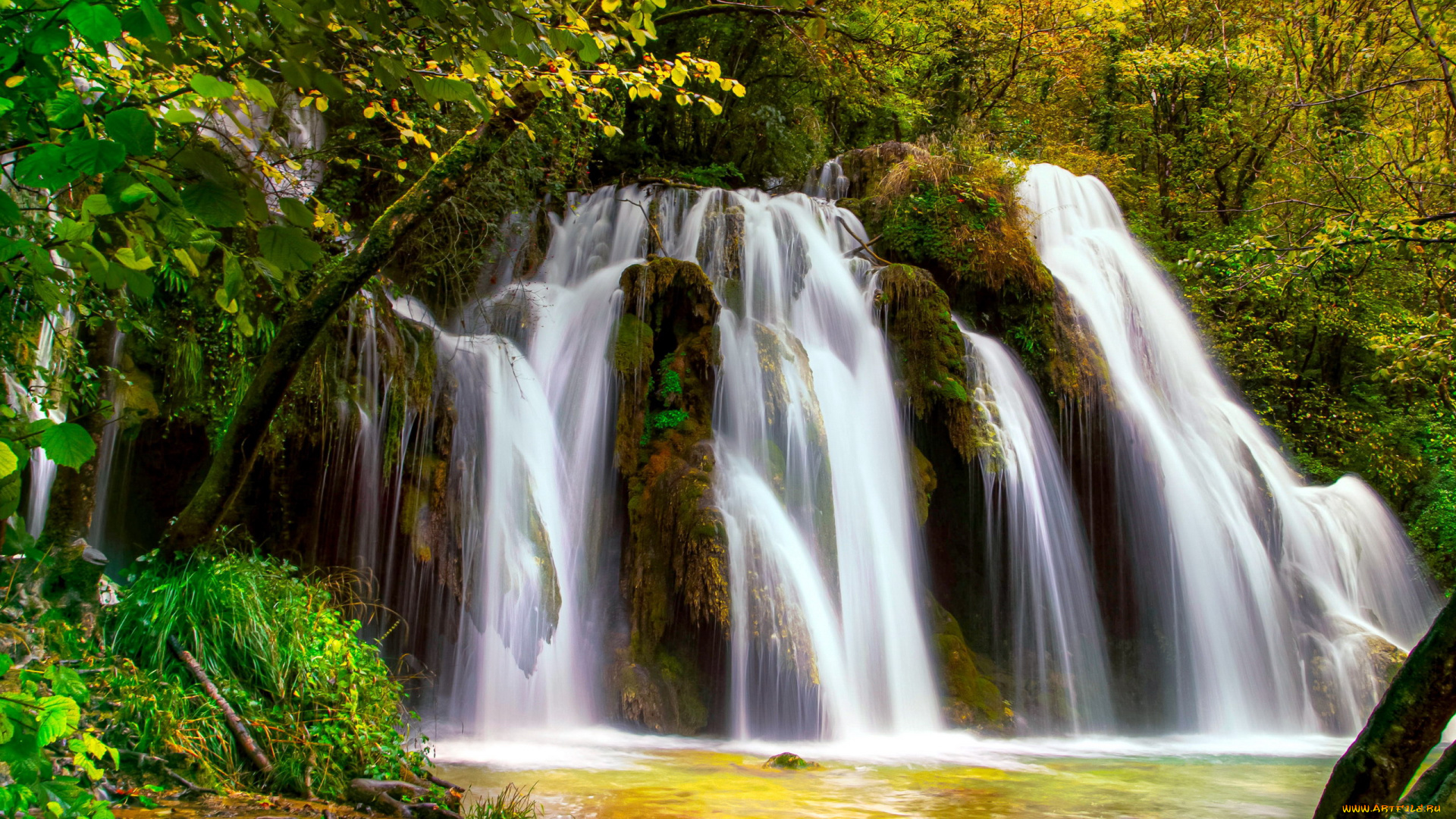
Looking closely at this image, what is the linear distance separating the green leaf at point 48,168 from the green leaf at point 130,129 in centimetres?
10

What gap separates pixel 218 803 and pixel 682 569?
4664 millimetres

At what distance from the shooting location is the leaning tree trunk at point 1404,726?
254 cm

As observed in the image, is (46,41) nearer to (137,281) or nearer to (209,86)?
(209,86)

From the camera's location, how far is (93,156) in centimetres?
140

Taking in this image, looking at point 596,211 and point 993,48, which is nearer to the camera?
point 596,211

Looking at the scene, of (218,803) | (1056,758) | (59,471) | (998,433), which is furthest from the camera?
(998,433)

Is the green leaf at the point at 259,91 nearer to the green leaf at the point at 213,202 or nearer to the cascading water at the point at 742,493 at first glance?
the green leaf at the point at 213,202

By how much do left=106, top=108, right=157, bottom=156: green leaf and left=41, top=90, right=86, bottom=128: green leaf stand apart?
19cm

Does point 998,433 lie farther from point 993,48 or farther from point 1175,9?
point 1175,9

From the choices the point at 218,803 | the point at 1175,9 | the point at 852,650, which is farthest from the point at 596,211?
the point at 1175,9

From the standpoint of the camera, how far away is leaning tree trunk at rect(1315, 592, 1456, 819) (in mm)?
2543

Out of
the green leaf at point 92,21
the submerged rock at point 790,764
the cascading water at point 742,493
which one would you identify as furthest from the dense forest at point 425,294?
the submerged rock at point 790,764

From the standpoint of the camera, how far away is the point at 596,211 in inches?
492

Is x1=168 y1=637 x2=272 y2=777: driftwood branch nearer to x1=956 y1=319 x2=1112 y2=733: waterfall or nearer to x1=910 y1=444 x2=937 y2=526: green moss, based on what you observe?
x1=910 y1=444 x2=937 y2=526: green moss
